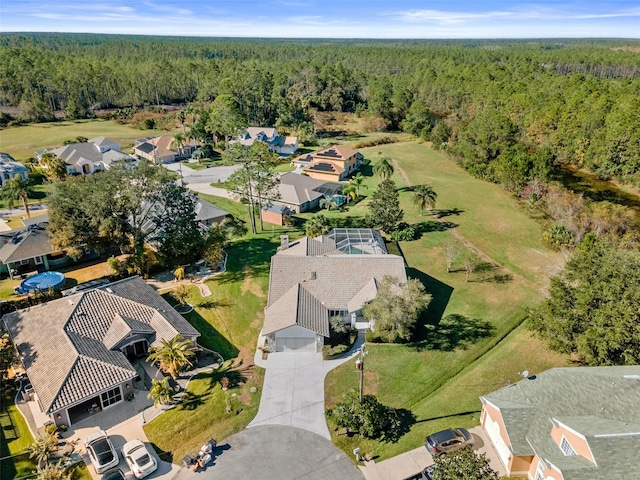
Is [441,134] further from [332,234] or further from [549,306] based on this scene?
[549,306]

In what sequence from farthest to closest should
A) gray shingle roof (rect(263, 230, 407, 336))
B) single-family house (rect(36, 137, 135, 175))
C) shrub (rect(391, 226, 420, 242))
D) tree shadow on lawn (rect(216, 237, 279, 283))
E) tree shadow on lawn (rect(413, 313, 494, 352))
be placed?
1. single-family house (rect(36, 137, 135, 175))
2. shrub (rect(391, 226, 420, 242))
3. tree shadow on lawn (rect(216, 237, 279, 283))
4. gray shingle roof (rect(263, 230, 407, 336))
5. tree shadow on lawn (rect(413, 313, 494, 352))

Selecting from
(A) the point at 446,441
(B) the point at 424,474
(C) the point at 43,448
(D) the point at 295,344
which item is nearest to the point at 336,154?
(D) the point at 295,344

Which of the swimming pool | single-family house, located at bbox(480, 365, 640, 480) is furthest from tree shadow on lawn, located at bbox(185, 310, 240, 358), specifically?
single-family house, located at bbox(480, 365, 640, 480)

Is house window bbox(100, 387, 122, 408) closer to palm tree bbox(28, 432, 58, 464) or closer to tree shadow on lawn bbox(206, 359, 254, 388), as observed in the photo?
palm tree bbox(28, 432, 58, 464)

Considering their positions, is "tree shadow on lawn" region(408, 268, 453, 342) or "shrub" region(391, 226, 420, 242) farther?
"shrub" region(391, 226, 420, 242)

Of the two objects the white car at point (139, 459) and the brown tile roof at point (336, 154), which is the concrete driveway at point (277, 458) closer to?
the white car at point (139, 459)
